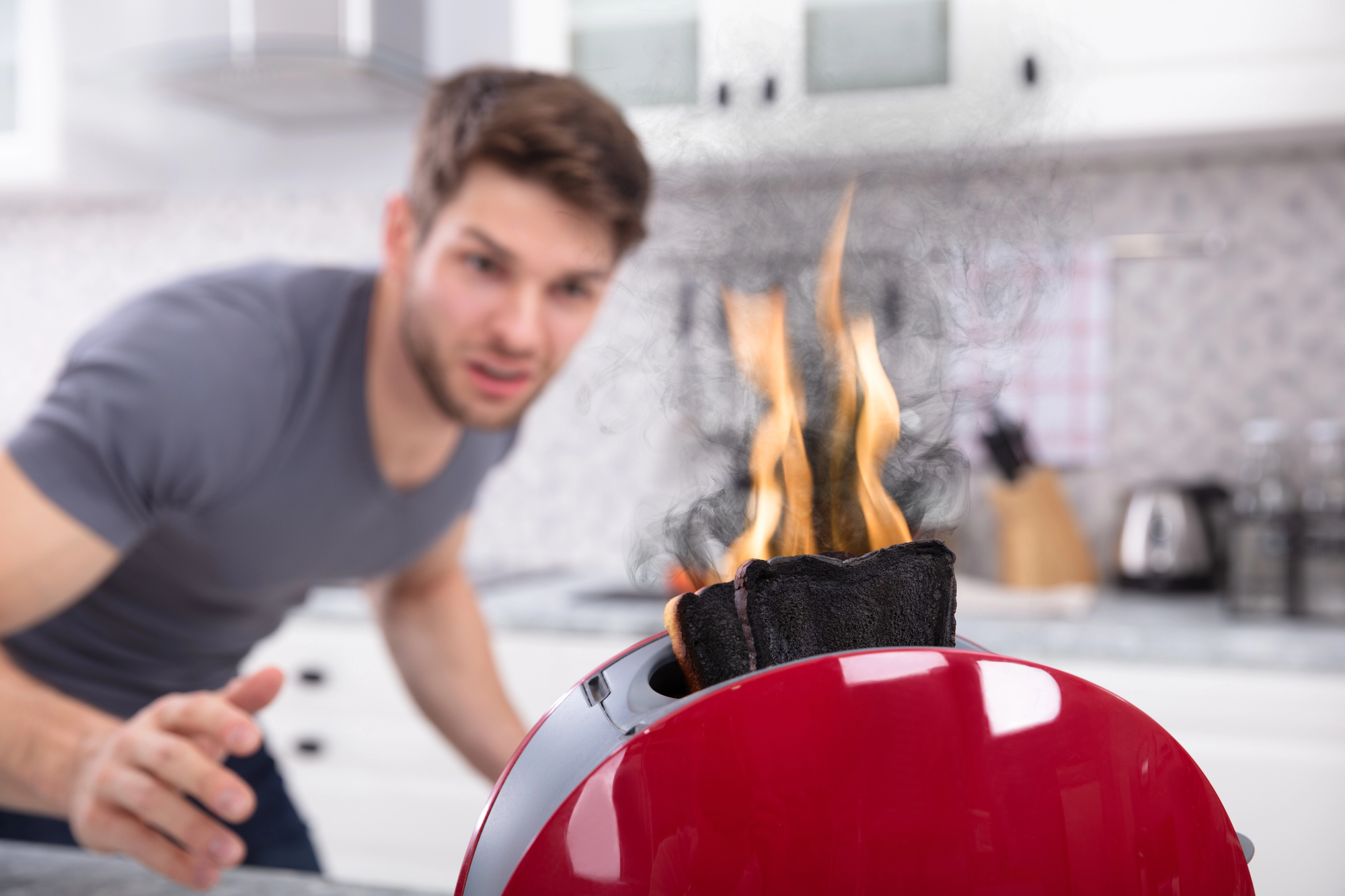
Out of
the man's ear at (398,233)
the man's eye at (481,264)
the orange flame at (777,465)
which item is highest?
the man's ear at (398,233)

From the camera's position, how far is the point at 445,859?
6.26ft

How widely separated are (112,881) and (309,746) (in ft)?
4.86

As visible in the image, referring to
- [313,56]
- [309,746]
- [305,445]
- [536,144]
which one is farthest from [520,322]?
[309,746]

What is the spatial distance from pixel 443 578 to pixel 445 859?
0.92 meters

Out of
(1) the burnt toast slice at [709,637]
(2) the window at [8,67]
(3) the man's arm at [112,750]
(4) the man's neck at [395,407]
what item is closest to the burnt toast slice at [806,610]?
(1) the burnt toast slice at [709,637]

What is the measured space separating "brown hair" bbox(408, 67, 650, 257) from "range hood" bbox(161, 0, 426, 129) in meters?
0.84

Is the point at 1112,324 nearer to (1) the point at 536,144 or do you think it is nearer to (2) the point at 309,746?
(1) the point at 536,144

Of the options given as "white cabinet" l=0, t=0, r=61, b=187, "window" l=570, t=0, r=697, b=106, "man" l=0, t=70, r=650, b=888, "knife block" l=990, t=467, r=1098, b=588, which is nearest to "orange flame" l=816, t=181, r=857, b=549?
"man" l=0, t=70, r=650, b=888

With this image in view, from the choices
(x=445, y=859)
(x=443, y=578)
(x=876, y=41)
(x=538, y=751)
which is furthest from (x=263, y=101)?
(x=538, y=751)

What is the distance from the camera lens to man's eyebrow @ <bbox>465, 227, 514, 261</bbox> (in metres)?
0.97

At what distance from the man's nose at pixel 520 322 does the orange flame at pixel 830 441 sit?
0.50 metres

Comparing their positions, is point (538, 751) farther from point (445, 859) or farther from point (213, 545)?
point (445, 859)

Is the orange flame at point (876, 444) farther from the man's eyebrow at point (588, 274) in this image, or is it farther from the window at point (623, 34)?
the window at point (623, 34)

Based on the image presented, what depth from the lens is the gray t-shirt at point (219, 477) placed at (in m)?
0.85
